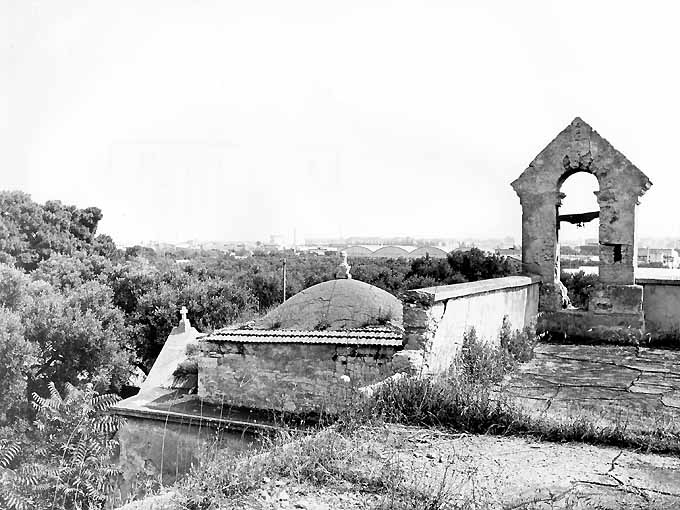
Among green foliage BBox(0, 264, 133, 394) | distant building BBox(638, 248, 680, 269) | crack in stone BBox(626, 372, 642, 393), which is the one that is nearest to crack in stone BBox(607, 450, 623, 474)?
crack in stone BBox(626, 372, 642, 393)

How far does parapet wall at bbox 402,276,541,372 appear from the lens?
22.1 ft

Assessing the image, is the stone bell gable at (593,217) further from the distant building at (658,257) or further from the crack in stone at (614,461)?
the distant building at (658,257)

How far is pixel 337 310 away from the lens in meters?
11.5

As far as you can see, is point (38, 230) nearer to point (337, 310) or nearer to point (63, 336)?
point (63, 336)

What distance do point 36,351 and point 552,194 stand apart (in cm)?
Result: 1436

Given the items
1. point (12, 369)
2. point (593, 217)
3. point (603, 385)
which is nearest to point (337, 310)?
point (593, 217)

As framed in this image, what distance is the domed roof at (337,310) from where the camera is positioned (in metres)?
11.2

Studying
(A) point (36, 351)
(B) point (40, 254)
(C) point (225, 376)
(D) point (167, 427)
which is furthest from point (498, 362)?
(B) point (40, 254)

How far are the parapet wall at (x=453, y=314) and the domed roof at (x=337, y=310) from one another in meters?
2.57

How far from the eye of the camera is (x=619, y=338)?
9.51 meters

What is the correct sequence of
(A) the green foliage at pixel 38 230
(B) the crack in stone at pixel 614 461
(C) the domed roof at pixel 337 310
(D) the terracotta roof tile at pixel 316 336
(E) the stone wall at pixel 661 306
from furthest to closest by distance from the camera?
(A) the green foliage at pixel 38 230 < (C) the domed roof at pixel 337 310 < (E) the stone wall at pixel 661 306 < (D) the terracotta roof tile at pixel 316 336 < (B) the crack in stone at pixel 614 461

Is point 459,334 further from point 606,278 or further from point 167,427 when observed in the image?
point 167,427

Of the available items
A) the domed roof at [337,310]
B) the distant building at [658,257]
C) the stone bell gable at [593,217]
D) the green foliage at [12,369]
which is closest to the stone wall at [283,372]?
the domed roof at [337,310]

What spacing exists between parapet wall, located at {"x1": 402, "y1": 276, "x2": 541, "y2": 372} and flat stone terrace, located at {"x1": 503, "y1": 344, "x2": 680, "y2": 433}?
0.75 m
